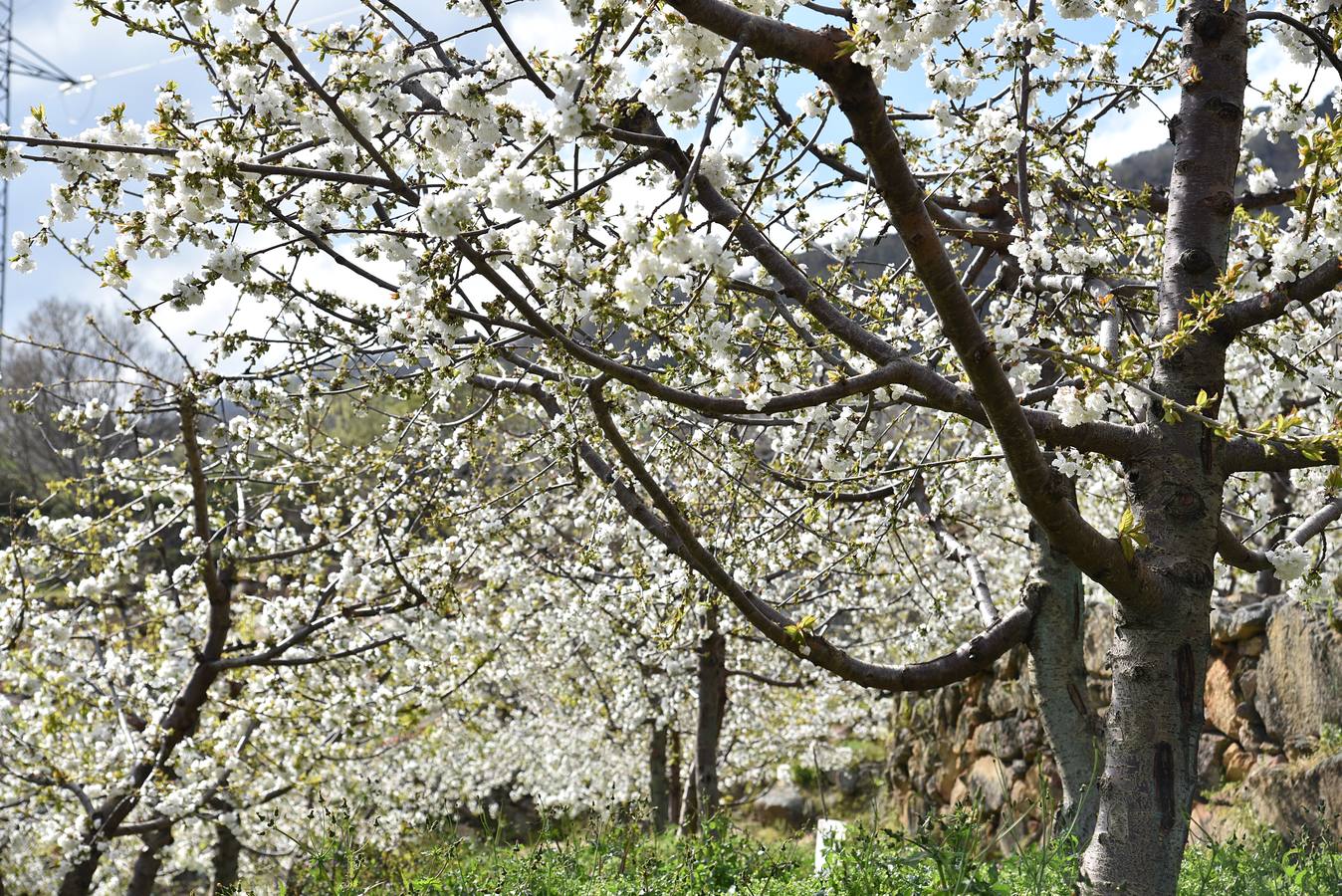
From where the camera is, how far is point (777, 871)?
3.63 metres

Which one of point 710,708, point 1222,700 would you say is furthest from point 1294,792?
point 710,708

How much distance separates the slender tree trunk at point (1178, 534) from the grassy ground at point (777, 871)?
0.27 m

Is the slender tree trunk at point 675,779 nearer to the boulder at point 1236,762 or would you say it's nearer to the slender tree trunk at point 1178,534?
the boulder at point 1236,762

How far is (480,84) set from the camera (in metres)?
2.48

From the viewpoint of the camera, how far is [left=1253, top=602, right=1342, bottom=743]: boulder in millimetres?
6477

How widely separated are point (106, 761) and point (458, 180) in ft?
22.6

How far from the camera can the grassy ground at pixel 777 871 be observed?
279cm

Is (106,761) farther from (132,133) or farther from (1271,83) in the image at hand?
(1271,83)

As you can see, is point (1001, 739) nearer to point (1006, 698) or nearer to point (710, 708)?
point (1006, 698)

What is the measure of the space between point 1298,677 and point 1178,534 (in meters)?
5.06

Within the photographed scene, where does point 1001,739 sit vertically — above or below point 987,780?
above

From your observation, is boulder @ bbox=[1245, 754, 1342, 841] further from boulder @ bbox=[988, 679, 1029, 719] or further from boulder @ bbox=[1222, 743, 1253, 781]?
boulder @ bbox=[988, 679, 1029, 719]

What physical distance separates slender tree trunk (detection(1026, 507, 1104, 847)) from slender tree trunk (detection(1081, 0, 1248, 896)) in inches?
47.7

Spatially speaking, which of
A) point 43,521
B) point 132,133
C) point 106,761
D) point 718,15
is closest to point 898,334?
point 718,15
